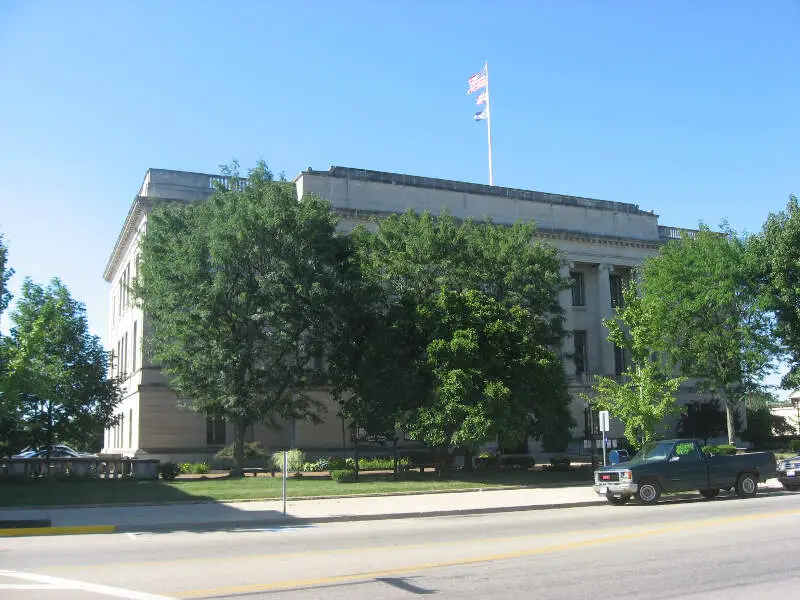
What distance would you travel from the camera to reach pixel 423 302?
3038 cm

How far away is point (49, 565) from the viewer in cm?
1088

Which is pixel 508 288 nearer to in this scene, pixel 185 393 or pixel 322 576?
pixel 185 393

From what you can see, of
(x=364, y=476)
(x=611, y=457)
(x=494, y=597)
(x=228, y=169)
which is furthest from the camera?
(x=228, y=169)

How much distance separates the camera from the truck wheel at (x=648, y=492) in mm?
20016

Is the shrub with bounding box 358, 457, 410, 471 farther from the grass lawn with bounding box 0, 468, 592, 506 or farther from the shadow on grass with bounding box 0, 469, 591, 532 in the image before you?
the grass lawn with bounding box 0, 468, 592, 506

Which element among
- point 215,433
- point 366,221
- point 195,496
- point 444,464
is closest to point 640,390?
point 444,464

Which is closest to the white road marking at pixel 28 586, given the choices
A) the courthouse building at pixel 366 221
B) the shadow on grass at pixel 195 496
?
the shadow on grass at pixel 195 496

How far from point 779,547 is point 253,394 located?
22361 mm

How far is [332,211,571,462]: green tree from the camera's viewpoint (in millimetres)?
29016

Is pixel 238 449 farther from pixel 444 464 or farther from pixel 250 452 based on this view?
pixel 444 464

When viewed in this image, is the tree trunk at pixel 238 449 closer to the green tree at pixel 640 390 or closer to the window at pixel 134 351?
the window at pixel 134 351

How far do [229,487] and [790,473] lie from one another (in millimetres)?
18912

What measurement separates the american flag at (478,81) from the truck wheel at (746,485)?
3532 centimetres

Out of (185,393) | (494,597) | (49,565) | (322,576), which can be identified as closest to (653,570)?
(494,597)
